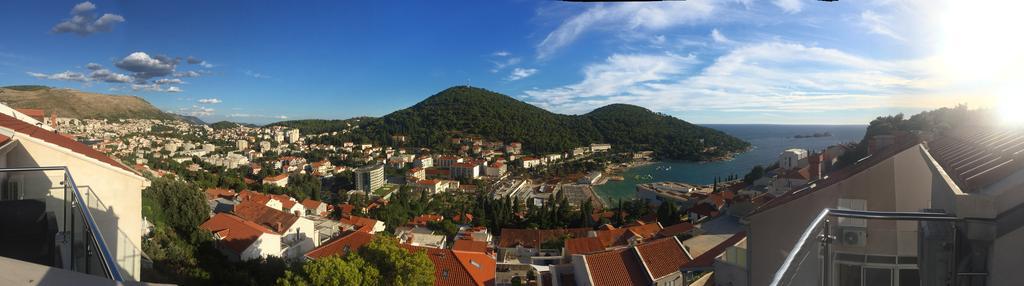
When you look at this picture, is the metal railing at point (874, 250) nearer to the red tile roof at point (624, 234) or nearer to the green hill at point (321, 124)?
the red tile roof at point (624, 234)

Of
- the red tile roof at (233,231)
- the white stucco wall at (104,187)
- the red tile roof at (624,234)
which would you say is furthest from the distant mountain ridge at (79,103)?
the white stucco wall at (104,187)

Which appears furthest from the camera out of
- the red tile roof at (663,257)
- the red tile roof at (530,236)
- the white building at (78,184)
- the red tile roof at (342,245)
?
the red tile roof at (530,236)

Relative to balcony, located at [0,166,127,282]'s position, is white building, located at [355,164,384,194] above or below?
below

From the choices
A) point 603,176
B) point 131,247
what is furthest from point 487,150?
point 131,247

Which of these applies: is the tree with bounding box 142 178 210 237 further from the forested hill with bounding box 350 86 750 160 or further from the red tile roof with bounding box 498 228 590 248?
the forested hill with bounding box 350 86 750 160

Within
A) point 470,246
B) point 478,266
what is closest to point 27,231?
point 478,266

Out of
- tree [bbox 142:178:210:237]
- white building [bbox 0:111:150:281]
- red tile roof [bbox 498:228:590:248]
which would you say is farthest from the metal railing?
red tile roof [bbox 498:228:590:248]

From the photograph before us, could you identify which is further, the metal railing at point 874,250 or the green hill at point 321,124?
the green hill at point 321,124
